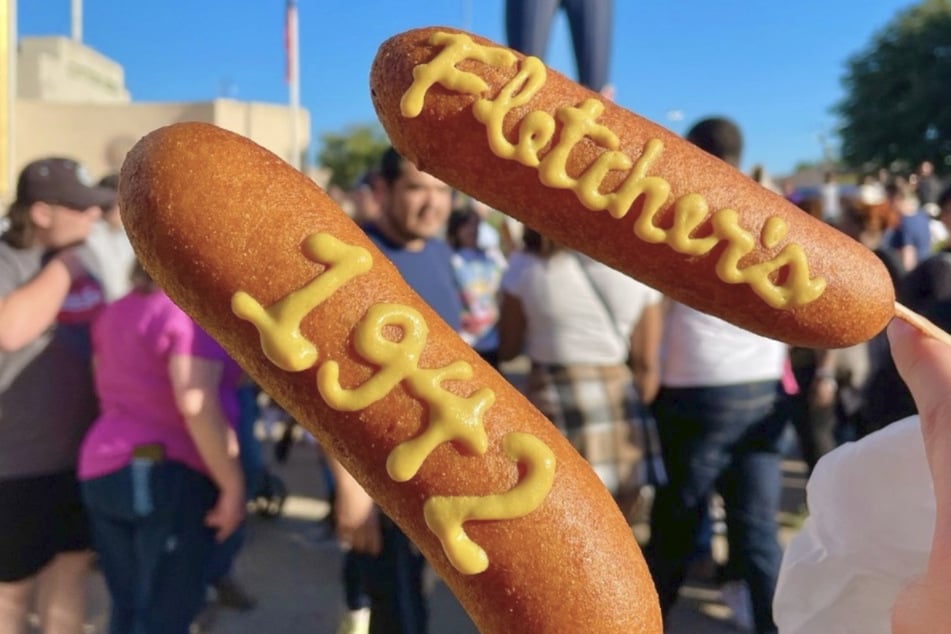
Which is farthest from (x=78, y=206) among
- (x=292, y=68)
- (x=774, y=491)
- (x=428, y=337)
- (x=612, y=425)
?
(x=292, y=68)

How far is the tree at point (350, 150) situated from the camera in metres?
50.4

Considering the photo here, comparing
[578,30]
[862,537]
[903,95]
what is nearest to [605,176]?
[862,537]

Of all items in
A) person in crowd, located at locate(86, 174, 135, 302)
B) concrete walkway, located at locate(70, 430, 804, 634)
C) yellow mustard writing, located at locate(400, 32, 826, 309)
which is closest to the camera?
yellow mustard writing, located at locate(400, 32, 826, 309)

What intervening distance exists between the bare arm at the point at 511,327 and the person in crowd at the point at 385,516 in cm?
43

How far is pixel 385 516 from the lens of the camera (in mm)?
2570

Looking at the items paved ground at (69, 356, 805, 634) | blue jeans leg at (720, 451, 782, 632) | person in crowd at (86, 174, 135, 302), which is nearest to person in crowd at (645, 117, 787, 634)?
blue jeans leg at (720, 451, 782, 632)

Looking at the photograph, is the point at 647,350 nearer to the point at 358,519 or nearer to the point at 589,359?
the point at 589,359

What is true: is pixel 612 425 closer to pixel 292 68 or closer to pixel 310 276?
pixel 310 276

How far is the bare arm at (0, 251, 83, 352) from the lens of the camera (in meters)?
2.46

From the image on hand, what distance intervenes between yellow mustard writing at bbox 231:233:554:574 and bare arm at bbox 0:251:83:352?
1798 mm

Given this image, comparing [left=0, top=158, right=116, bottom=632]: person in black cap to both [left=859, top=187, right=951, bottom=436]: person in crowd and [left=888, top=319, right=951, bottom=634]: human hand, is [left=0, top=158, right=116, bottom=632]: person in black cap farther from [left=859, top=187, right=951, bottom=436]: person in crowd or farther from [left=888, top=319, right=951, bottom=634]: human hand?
[left=859, top=187, right=951, bottom=436]: person in crowd

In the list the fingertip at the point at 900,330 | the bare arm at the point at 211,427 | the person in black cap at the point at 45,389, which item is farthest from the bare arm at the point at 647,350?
the person in black cap at the point at 45,389

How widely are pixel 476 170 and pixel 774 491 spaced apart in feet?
8.28

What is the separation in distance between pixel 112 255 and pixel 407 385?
2.70 meters
